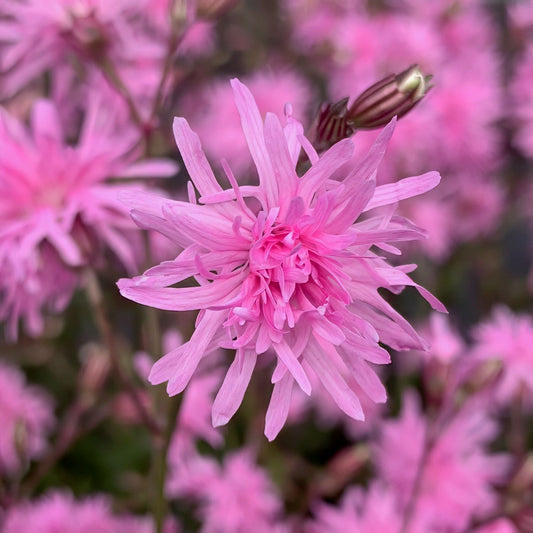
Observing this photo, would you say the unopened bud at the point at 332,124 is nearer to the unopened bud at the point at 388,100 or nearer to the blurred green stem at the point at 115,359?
the unopened bud at the point at 388,100

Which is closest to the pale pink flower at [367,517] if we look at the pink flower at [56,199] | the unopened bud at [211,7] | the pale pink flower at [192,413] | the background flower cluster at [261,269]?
the background flower cluster at [261,269]

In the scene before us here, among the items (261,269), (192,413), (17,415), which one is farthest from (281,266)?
(17,415)

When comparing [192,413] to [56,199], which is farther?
[192,413]

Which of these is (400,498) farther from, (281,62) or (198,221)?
(281,62)

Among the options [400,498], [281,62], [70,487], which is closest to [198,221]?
[400,498]

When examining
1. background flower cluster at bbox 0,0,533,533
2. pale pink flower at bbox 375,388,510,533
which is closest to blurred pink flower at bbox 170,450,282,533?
background flower cluster at bbox 0,0,533,533

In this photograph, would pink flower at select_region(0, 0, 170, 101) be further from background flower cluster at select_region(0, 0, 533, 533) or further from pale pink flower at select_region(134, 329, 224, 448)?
pale pink flower at select_region(134, 329, 224, 448)

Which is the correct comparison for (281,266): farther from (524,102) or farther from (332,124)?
(524,102)
